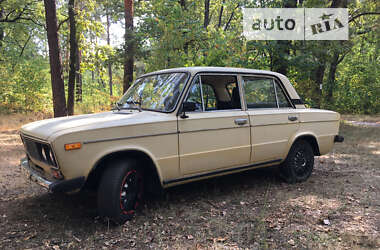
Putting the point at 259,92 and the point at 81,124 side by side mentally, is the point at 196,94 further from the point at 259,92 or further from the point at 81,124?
the point at 81,124

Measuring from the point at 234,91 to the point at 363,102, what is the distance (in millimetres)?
19099

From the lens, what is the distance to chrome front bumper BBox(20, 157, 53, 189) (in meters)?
3.10

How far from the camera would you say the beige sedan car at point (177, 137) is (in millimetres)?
3094

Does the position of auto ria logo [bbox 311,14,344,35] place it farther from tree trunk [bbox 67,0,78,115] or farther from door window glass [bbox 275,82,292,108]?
tree trunk [bbox 67,0,78,115]

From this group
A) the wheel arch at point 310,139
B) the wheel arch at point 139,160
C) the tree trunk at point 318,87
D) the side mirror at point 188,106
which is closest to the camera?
the wheel arch at point 139,160

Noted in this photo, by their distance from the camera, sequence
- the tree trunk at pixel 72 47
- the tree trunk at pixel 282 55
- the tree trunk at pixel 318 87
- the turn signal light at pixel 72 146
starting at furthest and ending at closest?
the tree trunk at pixel 318 87 < the tree trunk at pixel 72 47 < the tree trunk at pixel 282 55 < the turn signal light at pixel 72 146

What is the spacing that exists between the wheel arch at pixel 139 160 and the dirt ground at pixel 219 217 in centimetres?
47

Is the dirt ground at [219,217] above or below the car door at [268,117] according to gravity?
below

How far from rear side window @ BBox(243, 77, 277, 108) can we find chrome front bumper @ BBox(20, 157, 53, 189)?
9.83 ft

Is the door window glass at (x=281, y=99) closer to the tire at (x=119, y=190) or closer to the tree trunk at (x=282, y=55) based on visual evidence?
the tire at (x=119, y=190)

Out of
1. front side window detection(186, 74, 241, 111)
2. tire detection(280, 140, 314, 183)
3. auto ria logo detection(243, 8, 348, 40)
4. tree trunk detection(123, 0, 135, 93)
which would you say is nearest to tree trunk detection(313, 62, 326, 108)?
auto ria logo detection(243, 8, 348, 40)

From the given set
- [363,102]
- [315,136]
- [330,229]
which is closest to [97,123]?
[330,229]

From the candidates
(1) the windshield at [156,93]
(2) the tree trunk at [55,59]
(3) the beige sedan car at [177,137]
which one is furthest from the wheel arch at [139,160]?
(2) the tree trunk at [55,59]

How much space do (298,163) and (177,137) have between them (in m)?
2.66
